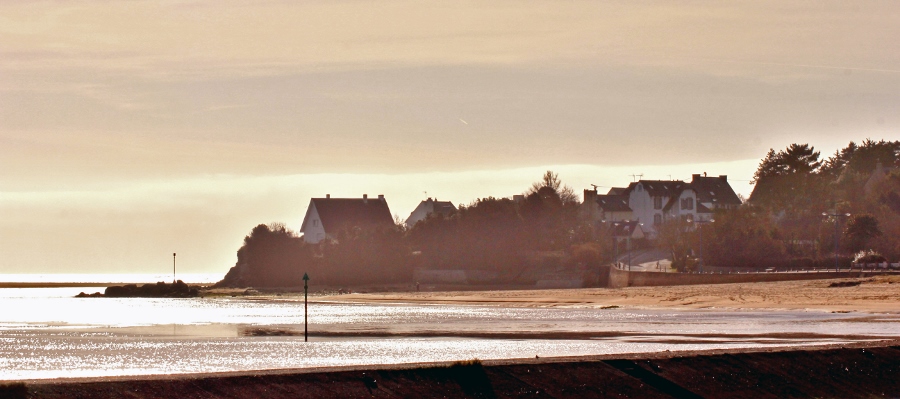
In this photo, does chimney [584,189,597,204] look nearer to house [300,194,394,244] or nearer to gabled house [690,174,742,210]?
gabled house [690,174,742,210]

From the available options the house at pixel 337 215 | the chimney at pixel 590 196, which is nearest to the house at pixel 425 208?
the house at pixel 337 215

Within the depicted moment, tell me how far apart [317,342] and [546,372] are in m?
21.8

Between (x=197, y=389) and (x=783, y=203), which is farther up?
(x=783, y=203)

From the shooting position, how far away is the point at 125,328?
49312mm

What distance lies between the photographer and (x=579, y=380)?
53.1 ft

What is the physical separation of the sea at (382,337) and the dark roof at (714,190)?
8978 centimetres

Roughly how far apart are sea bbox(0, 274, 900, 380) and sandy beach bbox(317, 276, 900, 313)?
4.69m

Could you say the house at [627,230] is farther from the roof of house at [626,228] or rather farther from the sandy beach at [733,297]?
the sandy beach at [733,297]

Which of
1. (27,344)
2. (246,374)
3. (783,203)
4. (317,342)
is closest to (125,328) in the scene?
(27,344)

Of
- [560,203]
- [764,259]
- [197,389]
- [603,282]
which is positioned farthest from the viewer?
[560,203]

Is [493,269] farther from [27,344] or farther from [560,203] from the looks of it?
[27,344]

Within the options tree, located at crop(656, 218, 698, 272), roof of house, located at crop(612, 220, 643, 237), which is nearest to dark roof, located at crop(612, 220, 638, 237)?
roof of house, located at crop(612, 220, 643, 237)

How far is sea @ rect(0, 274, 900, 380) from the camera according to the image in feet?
93.2

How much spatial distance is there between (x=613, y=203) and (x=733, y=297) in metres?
87.0
